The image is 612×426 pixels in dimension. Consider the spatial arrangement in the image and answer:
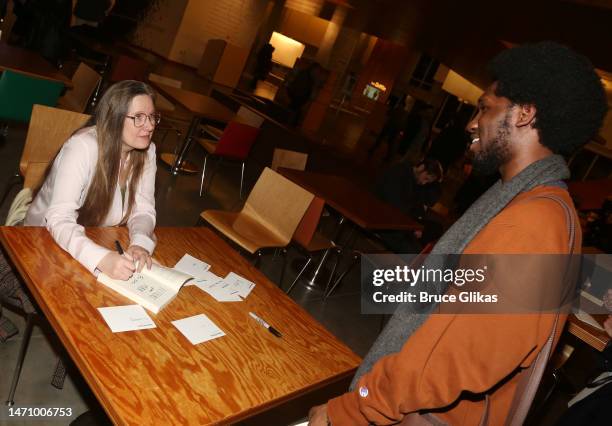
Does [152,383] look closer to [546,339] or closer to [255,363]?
[255,363]

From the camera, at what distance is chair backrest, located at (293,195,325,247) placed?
341 cm

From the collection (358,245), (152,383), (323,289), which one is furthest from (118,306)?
(358,245)

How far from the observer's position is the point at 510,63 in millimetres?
1224

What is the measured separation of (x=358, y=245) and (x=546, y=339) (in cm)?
475

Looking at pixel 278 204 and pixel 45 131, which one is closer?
pixel 45 131

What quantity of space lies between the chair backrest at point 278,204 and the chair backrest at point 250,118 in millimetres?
2505

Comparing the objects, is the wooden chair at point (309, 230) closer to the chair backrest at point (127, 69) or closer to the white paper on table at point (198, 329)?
the white paper on table at point (198, 329)

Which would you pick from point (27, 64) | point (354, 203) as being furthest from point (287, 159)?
point (27, 64)

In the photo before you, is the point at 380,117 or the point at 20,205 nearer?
the point at 20,205

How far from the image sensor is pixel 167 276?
1.67 m

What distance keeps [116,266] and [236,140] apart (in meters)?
3.47

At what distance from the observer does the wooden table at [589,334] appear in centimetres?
268

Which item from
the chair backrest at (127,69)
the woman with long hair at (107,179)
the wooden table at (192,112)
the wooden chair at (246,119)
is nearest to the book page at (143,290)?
the woman with long hair at (107,179)

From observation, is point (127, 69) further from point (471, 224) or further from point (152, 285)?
point (471, 224)
